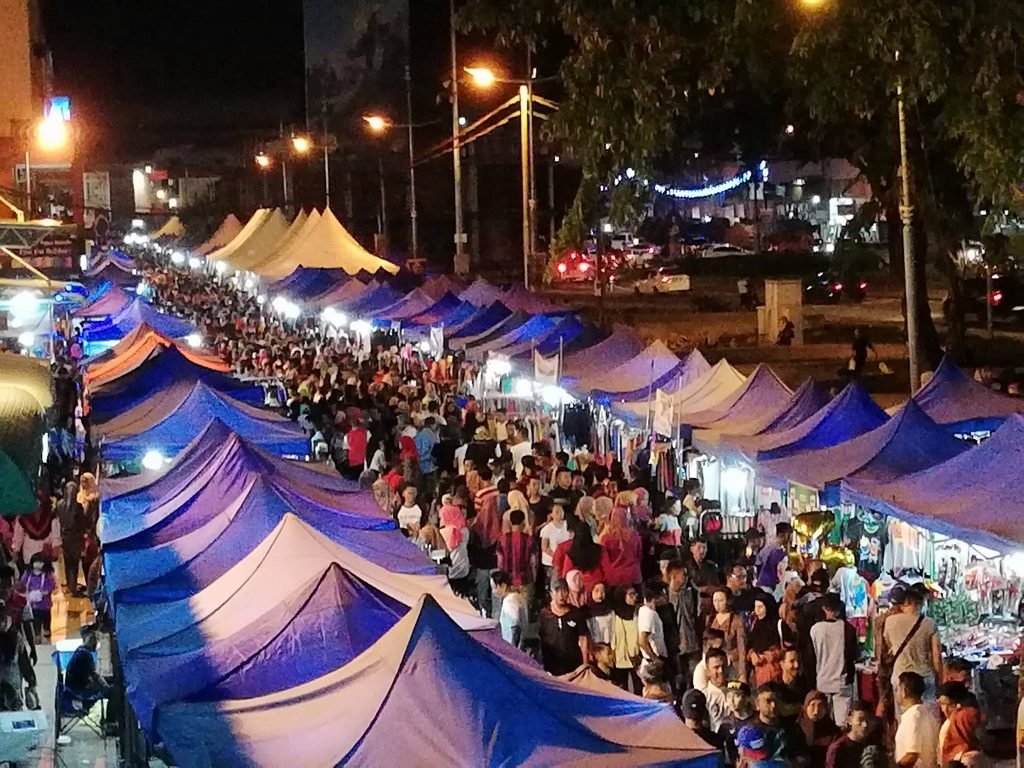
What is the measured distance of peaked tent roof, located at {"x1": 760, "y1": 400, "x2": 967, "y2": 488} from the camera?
12.8 m

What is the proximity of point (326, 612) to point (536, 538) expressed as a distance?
4988mm

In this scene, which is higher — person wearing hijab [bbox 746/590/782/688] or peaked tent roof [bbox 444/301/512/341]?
peaked tent roof [bbox 444/301/512/341]

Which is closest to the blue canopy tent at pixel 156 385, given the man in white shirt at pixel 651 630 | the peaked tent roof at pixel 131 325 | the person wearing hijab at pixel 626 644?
the peaked tent roof at pixel 131 325

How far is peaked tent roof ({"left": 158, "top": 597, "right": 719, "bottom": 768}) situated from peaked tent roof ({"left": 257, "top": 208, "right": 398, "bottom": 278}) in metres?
27.7

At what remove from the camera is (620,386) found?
1897cm

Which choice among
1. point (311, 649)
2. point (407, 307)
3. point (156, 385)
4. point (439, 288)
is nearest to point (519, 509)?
point (311, 649)

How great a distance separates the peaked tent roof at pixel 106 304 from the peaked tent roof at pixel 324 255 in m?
4.86

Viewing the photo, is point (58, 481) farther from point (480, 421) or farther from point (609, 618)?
point (609, 618)

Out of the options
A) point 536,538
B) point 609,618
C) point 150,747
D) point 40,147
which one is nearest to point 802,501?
point 536,538

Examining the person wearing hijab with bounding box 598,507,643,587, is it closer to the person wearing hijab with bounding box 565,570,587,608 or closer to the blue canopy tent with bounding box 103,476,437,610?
the person wearing hijab with bounding box 565,570,587,608

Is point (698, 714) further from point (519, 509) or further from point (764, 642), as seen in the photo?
point (519, 509)

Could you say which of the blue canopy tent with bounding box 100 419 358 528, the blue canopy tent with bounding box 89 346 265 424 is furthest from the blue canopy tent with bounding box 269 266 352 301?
the blue canopy tent with bounding box 100 419 358 528

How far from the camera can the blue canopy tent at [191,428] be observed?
17.2m

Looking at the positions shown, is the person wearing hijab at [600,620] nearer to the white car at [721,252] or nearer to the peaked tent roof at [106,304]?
the peaked tent roof at [106,304]
